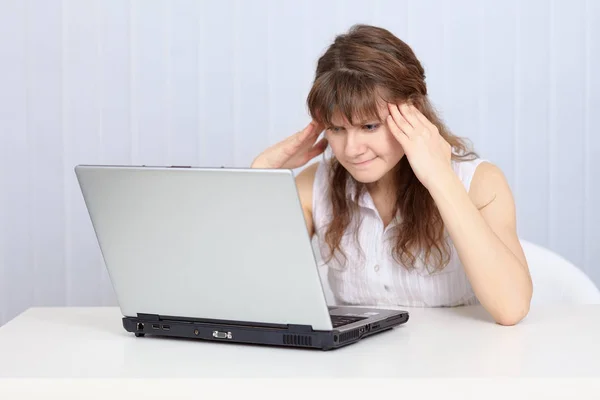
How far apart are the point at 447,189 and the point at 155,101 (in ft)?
5.67

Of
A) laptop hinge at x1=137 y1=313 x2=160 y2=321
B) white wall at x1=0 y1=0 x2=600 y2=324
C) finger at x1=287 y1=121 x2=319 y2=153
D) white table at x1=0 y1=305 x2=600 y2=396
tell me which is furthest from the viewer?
white wall at x1=0 y1=0 x2=600 y2=324

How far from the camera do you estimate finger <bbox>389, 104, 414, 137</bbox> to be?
5.82 ft

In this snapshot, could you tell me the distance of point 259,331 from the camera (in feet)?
4.55

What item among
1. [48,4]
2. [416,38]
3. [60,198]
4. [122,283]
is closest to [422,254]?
[122,283]

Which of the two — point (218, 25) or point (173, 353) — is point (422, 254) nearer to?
point (173, 353)

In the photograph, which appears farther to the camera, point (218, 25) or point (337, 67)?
point (218, 25)

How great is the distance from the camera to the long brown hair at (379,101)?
1817 millimetres

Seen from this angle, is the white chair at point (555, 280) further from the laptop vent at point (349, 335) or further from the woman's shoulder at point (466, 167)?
the laptop vent at point (349, 335)

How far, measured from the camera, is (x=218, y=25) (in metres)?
3.14

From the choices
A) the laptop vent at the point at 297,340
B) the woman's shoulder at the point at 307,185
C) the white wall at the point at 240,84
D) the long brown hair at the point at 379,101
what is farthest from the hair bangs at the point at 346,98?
the white wall at the point at 240,84

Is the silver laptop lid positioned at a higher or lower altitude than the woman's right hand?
lower

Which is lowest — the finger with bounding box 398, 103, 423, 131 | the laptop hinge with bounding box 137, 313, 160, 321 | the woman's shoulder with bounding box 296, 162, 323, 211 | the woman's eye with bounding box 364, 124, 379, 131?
the laptop hinge with bounding box 137, 313, 160, 321

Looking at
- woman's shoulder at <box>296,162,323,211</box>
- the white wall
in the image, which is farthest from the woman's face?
the white wall

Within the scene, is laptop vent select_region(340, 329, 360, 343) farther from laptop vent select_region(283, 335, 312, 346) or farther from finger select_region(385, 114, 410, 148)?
finger select_region(385, 114, 410, 148)
